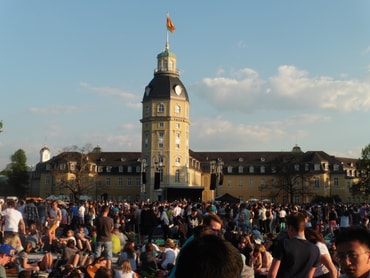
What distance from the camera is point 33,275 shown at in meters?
10.8

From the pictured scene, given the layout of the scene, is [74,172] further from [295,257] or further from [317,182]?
[295,257]

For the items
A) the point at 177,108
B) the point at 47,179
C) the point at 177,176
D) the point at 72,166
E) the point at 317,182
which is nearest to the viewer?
the point at 177,176

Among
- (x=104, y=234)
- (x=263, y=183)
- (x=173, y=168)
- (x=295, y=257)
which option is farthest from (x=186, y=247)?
(x=263, y=183)

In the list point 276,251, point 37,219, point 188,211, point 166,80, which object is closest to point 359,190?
point 166,80

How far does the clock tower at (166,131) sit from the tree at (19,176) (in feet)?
103

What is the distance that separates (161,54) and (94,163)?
950 inches

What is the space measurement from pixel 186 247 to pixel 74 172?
2911 inches

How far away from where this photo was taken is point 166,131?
81125 mm

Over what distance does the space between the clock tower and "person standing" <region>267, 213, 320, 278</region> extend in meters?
73.5

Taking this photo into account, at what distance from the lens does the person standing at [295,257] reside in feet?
18.3

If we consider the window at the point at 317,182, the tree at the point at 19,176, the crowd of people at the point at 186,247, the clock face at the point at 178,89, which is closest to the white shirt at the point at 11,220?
the crowd of people at the point at 186,247

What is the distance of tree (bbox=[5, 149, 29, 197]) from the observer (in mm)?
98875

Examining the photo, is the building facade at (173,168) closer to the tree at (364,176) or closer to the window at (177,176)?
the window at (177,176)

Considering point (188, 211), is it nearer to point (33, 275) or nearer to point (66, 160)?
point (33, 275)
